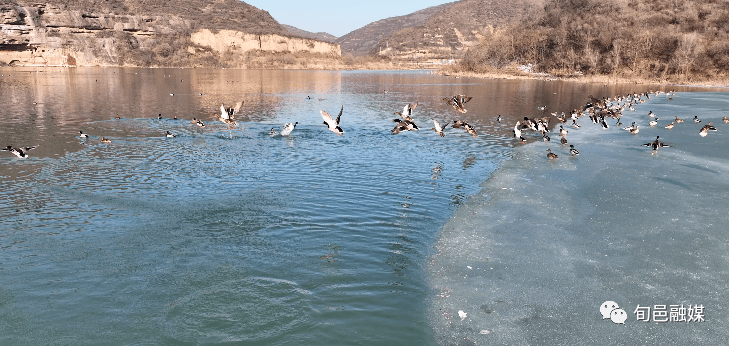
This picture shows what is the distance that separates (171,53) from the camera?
14325 centimetres

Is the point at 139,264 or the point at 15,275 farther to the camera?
the point at 139,264

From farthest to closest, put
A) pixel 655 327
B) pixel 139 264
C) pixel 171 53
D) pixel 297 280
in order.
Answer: pixel 171 53 < pixel 139 264 < pixel 297 280 < pixel 655 327

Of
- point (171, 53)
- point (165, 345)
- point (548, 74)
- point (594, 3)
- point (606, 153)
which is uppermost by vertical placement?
point (594, 3)

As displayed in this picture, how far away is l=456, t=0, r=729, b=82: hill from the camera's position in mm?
76000

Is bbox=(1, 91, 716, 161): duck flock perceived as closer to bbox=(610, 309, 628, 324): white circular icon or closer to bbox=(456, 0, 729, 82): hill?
bbox=(610, 309, 628, 324): white circular icon

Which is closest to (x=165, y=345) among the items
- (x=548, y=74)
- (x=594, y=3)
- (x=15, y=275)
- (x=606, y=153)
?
(x=15, y=275)

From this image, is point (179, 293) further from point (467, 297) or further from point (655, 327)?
point (655, 327)

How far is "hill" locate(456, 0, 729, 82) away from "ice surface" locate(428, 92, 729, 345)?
249 feet

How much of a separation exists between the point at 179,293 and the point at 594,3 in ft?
422

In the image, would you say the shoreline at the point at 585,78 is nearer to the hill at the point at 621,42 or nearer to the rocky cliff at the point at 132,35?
the hill at the point at 621,42

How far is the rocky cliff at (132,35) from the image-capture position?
120000 millimetres

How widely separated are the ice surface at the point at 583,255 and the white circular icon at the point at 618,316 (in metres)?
0.08

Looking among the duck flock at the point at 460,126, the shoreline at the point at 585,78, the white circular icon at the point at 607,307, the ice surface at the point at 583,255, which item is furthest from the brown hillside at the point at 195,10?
the white circular icon at the point at 607,307

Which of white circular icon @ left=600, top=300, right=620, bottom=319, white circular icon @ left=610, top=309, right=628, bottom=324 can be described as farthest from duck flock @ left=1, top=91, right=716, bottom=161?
white circular icon @ left=610, top=309, right=628, bottom=324
